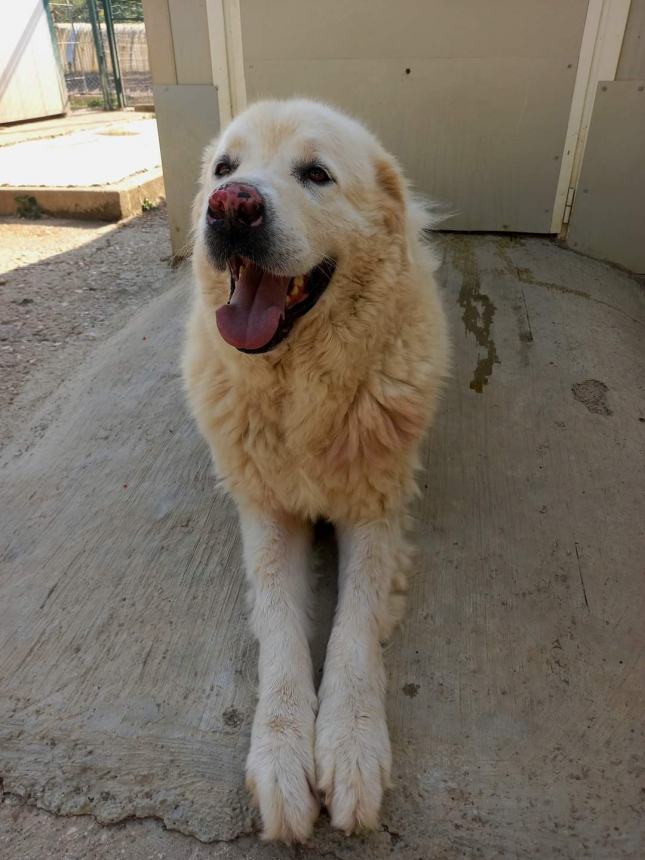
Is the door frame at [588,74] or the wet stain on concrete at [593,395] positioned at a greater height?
the door frame at [588,74]

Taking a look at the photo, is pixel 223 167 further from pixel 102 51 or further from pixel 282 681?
pixel 102 51

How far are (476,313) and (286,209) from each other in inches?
77.1

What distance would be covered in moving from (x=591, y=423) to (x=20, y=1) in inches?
562

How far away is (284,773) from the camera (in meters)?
1.40

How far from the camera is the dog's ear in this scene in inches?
80.7

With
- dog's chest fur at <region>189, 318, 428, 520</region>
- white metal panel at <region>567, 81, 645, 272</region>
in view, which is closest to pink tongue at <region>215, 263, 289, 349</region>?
dog's chest fur at <region>189, 318, 428, 520</region>

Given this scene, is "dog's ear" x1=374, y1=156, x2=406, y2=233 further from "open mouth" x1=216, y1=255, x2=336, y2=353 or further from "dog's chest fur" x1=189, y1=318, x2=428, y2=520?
"dog's chest fur" x1=189, y1=318, x2=428, y2=520

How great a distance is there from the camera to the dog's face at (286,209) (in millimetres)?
1740

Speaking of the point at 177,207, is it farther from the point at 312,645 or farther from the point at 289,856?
the point at 289,856

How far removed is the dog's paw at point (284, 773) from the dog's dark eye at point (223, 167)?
174cm

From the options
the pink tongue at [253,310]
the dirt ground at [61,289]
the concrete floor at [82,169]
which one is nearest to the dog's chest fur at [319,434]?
the pink tongue at [253,310]

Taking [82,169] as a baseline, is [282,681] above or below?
below

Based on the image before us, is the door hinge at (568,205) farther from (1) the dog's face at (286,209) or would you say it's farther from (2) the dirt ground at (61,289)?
(2) the dirt ground at (61,289)

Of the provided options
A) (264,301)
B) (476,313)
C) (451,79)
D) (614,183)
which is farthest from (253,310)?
(614,183)
